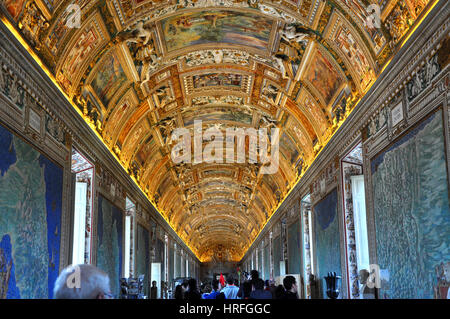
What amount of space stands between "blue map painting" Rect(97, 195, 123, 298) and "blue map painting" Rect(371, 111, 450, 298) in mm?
9208

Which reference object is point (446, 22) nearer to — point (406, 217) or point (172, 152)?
point (406, 217)

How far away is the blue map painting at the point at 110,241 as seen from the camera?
16.4 metres

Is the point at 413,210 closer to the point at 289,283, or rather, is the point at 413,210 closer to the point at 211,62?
the point at 289,283

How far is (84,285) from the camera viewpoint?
3.21m

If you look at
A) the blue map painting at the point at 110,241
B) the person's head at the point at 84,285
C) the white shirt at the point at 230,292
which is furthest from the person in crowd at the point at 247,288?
the blue map painting at the point at 110,241

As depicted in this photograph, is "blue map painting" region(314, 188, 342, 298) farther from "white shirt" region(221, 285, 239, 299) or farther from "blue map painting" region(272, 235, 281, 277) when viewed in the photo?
"blue map painting" region(272, 235, 281, 277)

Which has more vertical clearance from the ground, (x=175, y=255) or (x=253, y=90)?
(x=253, y=90)

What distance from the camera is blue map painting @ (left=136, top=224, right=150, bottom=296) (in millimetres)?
23797

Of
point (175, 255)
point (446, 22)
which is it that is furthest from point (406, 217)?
point (175, 255)

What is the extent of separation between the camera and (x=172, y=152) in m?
26.8

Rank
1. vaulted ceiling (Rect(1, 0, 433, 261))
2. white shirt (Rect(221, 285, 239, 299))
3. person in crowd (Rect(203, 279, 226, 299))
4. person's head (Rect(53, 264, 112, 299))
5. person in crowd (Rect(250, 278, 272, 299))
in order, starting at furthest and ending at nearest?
vaulted ceiling (Rect(1, 0, 433, 261)), white shirt (Rect(221, 285, 239, 299)), person in crowd (Rect(203, 279, 226, 299)), person in crowd (Rect(250, 278, 272, 299)), person's head (Rect(53, 264, 112, 299))

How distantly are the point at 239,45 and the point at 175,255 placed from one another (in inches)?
1147

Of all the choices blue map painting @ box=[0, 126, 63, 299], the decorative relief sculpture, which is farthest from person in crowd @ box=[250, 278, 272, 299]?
the decorative relief sculpture
